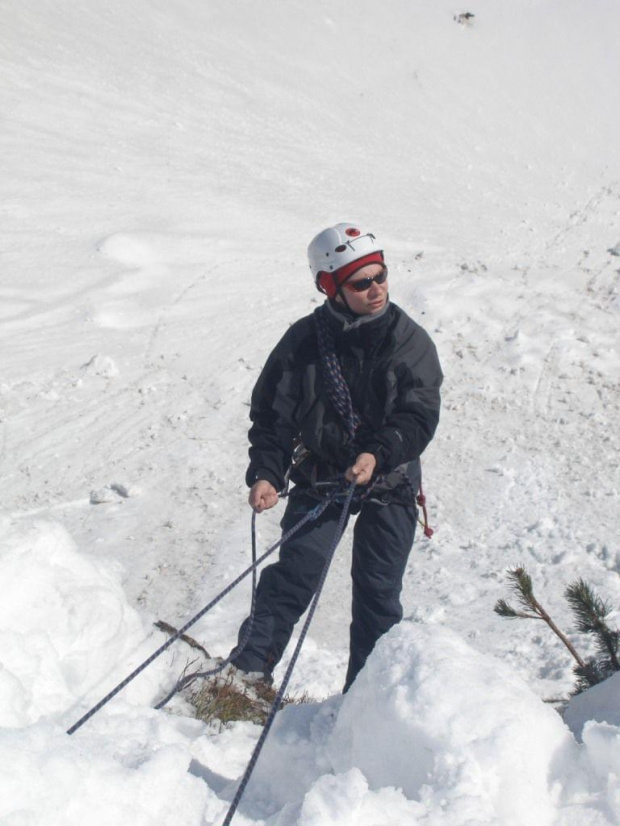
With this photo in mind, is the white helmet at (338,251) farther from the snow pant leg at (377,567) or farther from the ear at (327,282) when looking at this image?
the snow pant leg at (377,567)

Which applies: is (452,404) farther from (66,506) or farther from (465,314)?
(66,506)

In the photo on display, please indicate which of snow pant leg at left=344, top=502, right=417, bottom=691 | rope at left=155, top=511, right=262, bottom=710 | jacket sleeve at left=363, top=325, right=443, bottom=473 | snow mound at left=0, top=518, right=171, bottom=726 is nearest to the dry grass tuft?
rope at left=155, top=511, right=262, bottom=710

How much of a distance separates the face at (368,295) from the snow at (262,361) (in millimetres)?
1381

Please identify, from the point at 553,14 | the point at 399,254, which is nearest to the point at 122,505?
the point at 399,254

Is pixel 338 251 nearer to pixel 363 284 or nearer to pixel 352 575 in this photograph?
pixel 363 284

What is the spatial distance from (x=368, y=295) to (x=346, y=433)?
1.79ft

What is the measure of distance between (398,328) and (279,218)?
675 centimetres

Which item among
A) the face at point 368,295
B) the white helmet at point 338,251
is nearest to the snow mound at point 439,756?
the face at point 368,295

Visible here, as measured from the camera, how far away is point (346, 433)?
338 centimetres

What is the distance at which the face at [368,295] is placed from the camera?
3.31 meters

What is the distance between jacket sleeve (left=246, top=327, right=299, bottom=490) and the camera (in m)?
3.43

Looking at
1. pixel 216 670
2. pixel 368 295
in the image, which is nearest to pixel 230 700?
pixel 216 670

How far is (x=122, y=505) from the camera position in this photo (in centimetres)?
579

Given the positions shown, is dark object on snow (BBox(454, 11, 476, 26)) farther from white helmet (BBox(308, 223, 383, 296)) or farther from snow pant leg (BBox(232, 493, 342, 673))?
snow pant leg (BBox(232, 493, 342, 673))
